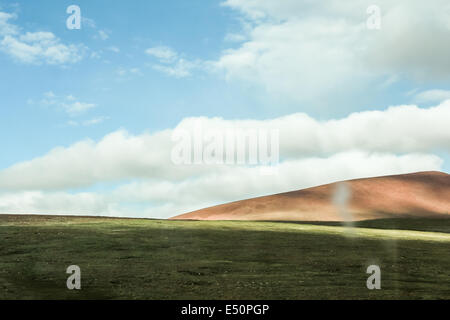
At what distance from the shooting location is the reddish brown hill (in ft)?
378

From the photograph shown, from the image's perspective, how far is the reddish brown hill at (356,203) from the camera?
11506 centimetres

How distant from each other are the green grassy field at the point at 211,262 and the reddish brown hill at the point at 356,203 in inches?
2277

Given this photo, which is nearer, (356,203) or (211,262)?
(211,262)

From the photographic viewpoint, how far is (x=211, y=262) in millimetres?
35000

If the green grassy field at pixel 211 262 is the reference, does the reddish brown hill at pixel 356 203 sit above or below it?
above

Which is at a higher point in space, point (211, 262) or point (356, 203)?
point (356, 203)

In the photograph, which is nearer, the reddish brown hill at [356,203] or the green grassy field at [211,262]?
the green grassy field at [211,262]

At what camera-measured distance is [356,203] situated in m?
124

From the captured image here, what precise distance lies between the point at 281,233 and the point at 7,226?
29.1m

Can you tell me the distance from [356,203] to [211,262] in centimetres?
9454

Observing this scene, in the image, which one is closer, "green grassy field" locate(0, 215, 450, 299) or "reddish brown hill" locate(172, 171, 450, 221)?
"green grassy field" locate(0, 215, 450, 299)

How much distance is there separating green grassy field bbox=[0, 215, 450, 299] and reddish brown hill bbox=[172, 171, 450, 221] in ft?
190

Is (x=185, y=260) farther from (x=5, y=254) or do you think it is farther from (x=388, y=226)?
(x=388, y=226)
